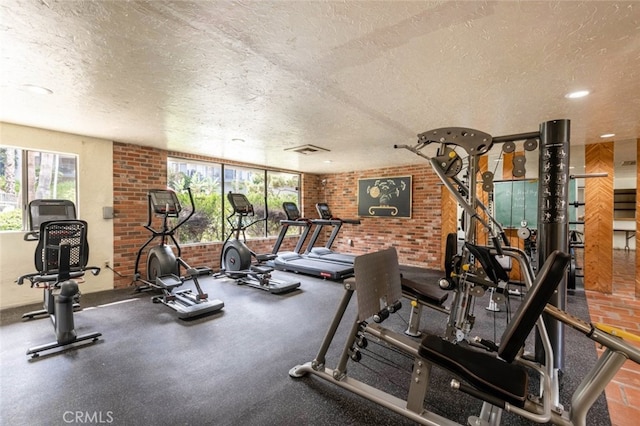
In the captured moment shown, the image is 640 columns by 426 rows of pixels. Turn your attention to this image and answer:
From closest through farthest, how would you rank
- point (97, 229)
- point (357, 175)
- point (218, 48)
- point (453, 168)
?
point (218, 48), point (453, 168), point (97, 229), point (357, 175)

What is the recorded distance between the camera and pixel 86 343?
2613 mm

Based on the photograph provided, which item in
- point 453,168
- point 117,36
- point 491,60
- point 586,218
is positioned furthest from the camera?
point 586,218

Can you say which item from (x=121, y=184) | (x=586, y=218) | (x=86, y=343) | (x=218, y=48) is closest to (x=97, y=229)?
(x=121, y=184)

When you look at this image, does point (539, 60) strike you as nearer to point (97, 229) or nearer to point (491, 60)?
point (491, 60)

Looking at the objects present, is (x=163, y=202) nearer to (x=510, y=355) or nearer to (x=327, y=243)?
(x=327, y=243)

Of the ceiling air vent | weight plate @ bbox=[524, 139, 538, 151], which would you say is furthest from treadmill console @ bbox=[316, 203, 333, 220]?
weight plate @ bbox=[524, 139, 538, 151]

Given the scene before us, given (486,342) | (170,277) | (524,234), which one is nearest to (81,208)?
(170,277)

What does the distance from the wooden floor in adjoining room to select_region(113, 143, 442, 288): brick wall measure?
2647 millimetres

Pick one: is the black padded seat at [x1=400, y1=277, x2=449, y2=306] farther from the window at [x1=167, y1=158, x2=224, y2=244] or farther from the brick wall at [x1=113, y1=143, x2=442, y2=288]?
the window at [x1=167, y1=158, x2=224, y2=244]

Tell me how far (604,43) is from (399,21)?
Answer: 1.30 m

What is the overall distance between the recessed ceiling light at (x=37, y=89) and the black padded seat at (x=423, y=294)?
359cm

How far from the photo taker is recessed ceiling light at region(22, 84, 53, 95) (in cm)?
238

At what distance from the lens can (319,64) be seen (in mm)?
2008

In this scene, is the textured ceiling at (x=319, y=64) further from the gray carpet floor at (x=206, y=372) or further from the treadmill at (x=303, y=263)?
the treadmill at (x=303, y=263)
